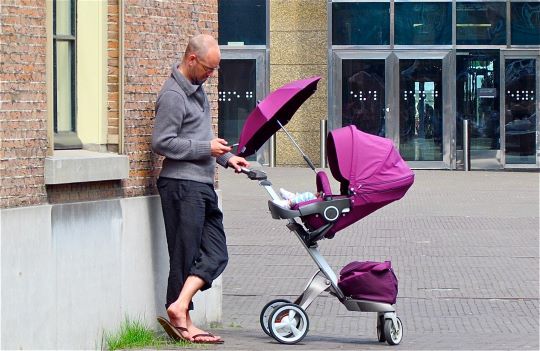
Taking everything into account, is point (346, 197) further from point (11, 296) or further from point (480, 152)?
point (480, 152)

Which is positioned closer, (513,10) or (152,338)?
(152,338)

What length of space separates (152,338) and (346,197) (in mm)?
1523

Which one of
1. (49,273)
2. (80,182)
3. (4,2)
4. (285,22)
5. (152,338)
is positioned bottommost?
(152,338)

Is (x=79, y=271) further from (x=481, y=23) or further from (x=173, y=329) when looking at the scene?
(x=481, y=23)

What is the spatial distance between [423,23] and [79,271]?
2184 cm

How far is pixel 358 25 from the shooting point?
2870 centimetres

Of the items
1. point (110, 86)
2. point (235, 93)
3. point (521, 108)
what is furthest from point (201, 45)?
point (521, 108)

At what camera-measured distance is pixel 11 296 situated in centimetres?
688

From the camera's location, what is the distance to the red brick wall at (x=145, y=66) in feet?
27.7

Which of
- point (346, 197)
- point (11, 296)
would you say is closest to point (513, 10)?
point (346, 197)

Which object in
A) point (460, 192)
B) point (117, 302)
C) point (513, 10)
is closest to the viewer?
point (117, 302)

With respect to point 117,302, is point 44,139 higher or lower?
higher

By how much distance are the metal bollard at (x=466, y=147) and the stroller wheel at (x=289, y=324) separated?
20.3 meters

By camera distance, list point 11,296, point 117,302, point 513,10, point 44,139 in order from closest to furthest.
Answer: point 11,296, point 44,139, point 117,302, point 513,10
